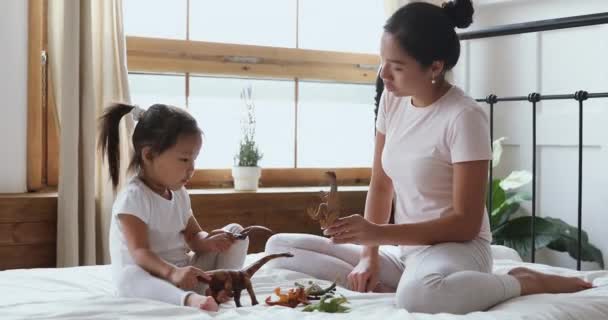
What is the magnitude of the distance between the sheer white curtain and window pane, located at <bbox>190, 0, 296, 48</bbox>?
52 centimetres

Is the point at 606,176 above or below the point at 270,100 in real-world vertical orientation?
below

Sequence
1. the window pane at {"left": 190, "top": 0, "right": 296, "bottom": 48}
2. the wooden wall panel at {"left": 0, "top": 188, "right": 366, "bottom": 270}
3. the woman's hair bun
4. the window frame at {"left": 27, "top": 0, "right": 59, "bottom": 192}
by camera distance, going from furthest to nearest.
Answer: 1. the window pane at {"left": 190, "top": 0, "right": 296, "bottom": 48}
2. the window frame at {"left": 27, "top": 0, "right": 59, "bottom": 192}
3. the wooden wall panel at {"left": 0, "top": 188, "right": 366, "bottom": 270}
4. the woman's hair bun

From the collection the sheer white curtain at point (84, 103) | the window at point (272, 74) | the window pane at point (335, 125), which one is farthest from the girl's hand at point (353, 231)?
the window pane at point (335, 125)

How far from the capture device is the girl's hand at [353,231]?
167 centimetres

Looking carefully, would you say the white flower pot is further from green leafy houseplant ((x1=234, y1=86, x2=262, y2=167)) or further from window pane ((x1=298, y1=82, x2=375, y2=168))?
window pane ((x1=298, y1=82, x2=375, y2=168))

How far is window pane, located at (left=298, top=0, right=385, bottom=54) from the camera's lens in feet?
12.0

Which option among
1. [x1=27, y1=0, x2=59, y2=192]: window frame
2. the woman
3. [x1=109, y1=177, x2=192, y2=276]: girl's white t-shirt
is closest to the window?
[x1=27, y1=0, x2=59, y2=192]: window frame

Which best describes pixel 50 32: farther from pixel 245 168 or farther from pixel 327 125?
pixel 327 125

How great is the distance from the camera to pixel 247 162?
10.8ft

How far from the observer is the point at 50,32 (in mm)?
2842

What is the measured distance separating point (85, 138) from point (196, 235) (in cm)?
100

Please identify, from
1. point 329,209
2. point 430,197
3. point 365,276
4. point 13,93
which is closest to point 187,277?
point 329,209

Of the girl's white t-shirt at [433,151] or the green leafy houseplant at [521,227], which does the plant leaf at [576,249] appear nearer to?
the green leafy houseplant at [521,227]

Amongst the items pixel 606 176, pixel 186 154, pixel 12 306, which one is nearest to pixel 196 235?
pixel 186 154
